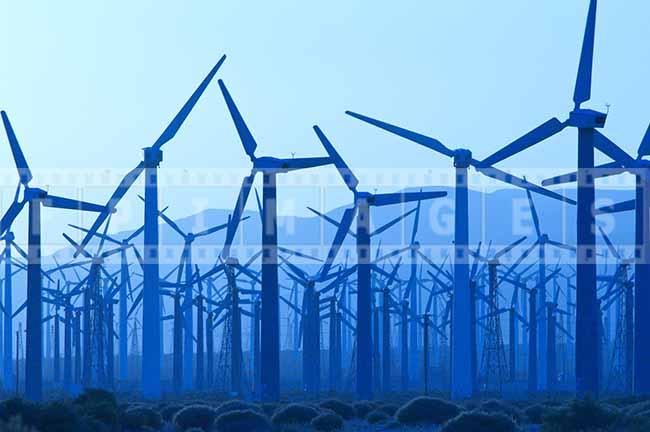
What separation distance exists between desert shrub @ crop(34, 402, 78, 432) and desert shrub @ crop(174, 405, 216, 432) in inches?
334

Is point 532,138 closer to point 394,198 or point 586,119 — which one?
point 586,119

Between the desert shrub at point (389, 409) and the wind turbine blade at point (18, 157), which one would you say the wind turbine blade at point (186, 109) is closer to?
the wind turbine blade at point (18, 157)

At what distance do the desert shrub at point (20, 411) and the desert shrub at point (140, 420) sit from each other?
4.33 m

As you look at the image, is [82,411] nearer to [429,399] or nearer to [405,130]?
[429,399]

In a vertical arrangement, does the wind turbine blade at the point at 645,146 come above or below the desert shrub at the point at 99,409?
above

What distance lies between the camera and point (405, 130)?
245 feet

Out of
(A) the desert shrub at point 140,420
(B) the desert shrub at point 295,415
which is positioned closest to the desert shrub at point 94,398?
(A) the desert shrub at point 140,420

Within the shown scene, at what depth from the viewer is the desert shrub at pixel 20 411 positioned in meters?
41.4

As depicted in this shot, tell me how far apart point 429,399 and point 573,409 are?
40.7ft

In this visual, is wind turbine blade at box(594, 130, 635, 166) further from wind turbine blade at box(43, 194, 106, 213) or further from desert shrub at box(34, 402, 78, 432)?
desert shrub at box(34, 402, 78, 432)

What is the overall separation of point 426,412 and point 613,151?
905 inches

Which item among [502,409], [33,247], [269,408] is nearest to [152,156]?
[33,247]

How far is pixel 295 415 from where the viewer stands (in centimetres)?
5397

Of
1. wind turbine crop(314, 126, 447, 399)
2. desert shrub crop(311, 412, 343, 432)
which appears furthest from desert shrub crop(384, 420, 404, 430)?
wind turbine crop(314, 126, 447, 399)
